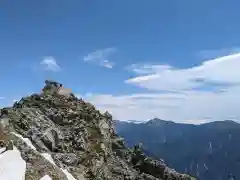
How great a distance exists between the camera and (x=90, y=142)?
94.6 meters

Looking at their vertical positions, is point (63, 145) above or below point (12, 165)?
above

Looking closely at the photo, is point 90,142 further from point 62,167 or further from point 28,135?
point 62,167

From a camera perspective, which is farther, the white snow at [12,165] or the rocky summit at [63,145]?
the rocky summit at [63,145]

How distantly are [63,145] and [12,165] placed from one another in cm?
2958

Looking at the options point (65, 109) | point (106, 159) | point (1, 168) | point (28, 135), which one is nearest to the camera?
point (1, 168)

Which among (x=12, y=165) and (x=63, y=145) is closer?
(x=12, y=165)

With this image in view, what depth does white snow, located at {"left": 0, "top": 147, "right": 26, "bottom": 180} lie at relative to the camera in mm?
46781

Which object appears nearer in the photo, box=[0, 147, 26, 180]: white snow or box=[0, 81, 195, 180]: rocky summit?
box=[0, 147, 26, 180]: white snow

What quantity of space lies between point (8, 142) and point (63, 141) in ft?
78.8

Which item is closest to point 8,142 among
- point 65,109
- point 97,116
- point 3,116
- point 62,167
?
point 62,167

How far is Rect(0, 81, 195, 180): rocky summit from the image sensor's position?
2201 inches

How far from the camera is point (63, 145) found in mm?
80688

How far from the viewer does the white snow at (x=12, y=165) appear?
4678 centimetres

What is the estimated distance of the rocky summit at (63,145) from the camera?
183 feet
